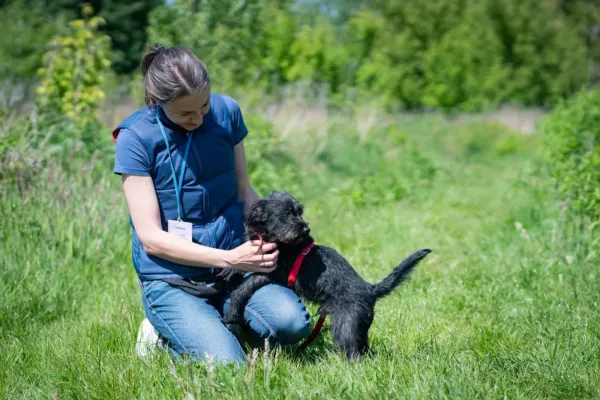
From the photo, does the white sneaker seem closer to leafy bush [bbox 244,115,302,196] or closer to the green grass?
the green grass

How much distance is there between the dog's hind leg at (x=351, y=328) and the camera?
144 inches

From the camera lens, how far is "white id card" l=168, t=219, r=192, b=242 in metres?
3.86

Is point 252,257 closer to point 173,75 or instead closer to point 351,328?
point 351,328

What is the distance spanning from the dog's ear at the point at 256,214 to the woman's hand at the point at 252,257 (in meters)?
0.16

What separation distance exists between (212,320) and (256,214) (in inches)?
25.7

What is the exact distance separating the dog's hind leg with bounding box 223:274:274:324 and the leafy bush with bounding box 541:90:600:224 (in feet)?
11.0

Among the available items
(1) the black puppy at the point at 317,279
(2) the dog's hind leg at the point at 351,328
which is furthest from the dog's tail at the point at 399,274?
(2) the dog's hind leg at the point at 351,328

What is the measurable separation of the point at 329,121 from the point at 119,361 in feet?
35.3

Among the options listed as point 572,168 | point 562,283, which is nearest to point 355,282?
point 562,283

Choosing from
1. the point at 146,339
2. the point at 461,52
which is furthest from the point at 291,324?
the point at 461,52

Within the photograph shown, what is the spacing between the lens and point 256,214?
152 inches

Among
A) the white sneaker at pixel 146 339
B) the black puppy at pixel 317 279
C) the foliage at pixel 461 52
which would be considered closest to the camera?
the black puppy at pixel 317 279

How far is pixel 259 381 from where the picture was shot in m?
3.30

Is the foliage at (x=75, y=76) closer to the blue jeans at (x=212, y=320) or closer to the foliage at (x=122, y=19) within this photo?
the blue jeans at (x=212, y=320)
